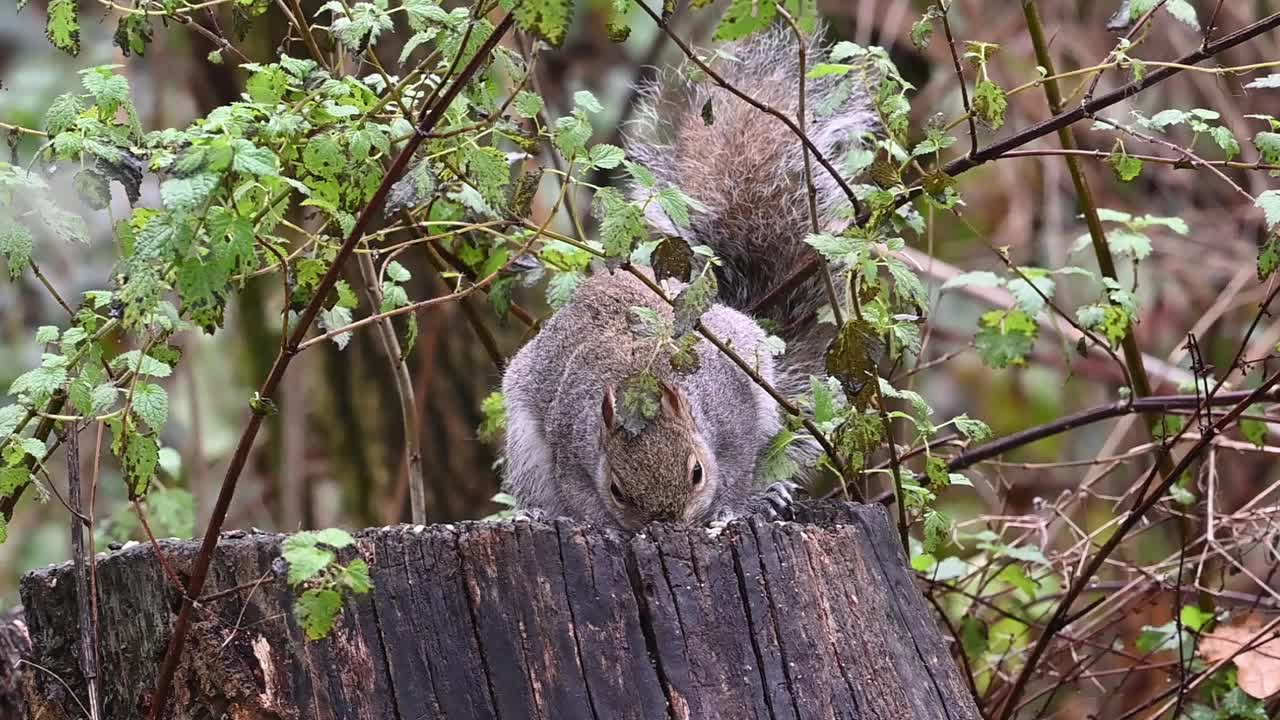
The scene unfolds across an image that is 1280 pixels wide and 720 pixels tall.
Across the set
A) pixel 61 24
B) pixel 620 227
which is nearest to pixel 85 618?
pixel 61 24

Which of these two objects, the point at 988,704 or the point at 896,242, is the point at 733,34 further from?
the point at 988,704

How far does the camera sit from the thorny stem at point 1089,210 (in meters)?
2.48

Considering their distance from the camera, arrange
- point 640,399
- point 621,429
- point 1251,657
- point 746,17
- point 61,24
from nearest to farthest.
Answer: point 746,17 < point 61,24 < point 640,399 < point 1251,657 < point 621,429

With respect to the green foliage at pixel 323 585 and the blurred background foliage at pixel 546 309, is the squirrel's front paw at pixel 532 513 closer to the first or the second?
the blurred background foliage at pixel 546 309

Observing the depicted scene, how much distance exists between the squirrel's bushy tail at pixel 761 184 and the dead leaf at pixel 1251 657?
2.96ft

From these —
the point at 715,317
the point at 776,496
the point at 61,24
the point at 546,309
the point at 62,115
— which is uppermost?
the point at 546,309

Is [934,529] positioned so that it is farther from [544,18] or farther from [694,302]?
[544,18]

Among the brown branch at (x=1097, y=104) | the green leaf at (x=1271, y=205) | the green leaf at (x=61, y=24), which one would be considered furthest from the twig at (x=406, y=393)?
the green leaf at (x=1271, y=205)

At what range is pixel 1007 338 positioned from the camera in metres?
2.58

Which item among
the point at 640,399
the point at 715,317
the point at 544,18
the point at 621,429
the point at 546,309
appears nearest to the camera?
the point at 544,18

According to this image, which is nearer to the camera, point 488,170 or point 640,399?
point 488,170

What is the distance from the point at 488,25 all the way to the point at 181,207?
17.8 inches

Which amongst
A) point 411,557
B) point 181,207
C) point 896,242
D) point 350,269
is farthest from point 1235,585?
point 181,207

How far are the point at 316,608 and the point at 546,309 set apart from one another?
302 cm
